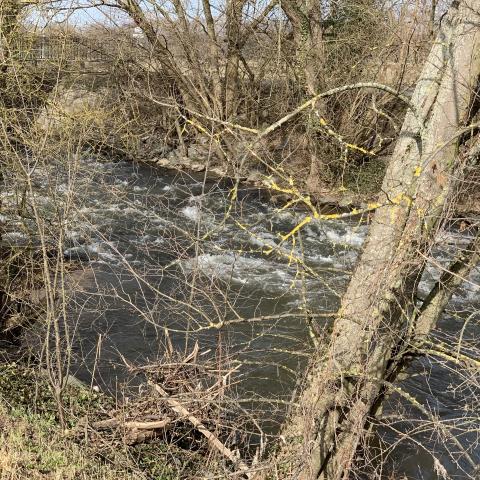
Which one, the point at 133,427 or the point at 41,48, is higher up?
the point at 41,48

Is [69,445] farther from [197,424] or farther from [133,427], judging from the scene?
[197,424]

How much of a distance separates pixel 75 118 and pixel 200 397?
471 cm

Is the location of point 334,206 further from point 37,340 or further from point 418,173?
point 418,173

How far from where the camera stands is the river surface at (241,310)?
224 inches

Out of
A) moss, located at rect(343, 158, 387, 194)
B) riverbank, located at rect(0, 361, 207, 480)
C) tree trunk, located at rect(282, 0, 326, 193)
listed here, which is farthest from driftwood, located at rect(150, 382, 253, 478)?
tree trunk, located at rect(282, 0, 326, 193)

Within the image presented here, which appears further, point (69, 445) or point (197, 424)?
point (197, 424)

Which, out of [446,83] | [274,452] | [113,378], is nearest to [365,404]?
[274,452]

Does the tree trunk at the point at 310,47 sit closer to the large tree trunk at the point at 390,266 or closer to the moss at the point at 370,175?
the moss at the point at 370,175

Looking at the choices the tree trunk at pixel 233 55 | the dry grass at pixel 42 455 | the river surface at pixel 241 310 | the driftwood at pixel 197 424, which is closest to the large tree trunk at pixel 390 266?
the river surface at pixel 241 310

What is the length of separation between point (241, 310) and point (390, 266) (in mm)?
4948

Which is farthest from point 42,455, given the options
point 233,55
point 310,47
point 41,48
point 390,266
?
point 233,55

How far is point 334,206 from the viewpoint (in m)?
13.9

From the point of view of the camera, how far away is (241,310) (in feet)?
30.9

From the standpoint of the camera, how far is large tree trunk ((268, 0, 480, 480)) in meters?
4.61
